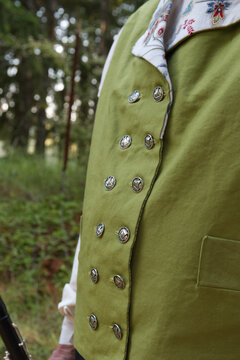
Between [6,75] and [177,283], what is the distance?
7716 millimetres

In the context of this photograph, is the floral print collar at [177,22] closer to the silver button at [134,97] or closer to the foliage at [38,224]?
the silver button at [134,97]

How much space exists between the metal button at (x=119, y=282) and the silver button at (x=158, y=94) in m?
0.40

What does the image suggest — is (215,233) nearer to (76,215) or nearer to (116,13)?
(76,215)

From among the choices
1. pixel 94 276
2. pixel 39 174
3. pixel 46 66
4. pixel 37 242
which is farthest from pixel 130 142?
pixel 46 66

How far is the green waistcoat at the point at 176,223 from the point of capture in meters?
0.76

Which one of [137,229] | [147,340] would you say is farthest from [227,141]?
[147,340]

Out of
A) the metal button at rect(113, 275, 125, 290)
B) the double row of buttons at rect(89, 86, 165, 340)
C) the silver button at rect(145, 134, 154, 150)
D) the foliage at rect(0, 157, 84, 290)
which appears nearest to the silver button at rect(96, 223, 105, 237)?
the double row of buttons at rect(89, 86, 165, 340)

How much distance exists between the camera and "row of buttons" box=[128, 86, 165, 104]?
0.86 meters

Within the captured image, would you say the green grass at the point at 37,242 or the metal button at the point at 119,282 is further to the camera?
the green grass at the point at 37,242

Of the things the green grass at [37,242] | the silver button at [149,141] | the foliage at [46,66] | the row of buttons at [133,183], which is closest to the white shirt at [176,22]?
the silver button at [149,141]

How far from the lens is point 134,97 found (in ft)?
3.06

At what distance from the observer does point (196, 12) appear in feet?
2.95

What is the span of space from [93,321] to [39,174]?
5.39 metres

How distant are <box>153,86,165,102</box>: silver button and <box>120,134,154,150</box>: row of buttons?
0.29ft
